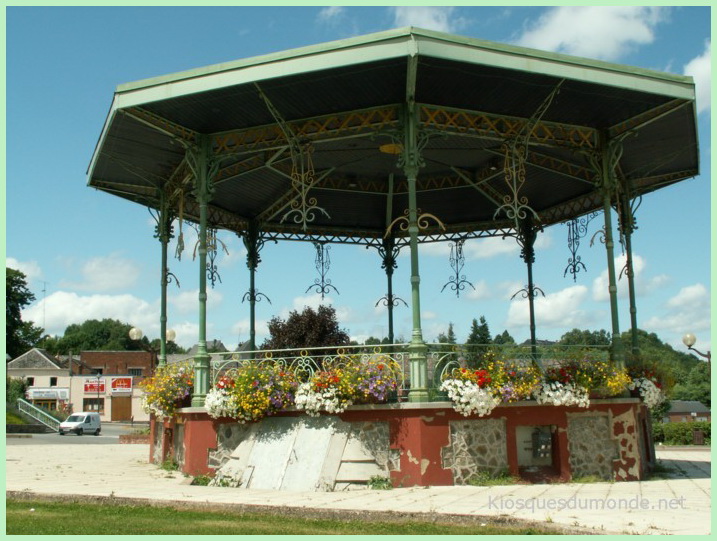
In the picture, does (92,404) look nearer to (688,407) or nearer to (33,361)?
(33,361)

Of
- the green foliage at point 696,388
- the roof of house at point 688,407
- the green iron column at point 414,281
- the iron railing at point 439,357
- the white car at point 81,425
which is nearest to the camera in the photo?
the green iron column at point 414,281

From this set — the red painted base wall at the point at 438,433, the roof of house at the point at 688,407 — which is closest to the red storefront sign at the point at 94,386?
the roof of house at the point at 688,407

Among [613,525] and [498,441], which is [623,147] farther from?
[613,525]

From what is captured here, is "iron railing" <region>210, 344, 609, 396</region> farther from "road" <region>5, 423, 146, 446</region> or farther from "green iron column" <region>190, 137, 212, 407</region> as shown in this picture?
"road" <region>5, 423, 146, 446</region>

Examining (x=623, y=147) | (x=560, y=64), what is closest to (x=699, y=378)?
(x=623, y=147)

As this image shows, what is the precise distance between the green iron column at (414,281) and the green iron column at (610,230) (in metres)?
3.85

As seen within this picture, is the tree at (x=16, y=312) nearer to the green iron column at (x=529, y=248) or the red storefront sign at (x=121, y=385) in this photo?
the red storefront sign at (x=121, y=385)

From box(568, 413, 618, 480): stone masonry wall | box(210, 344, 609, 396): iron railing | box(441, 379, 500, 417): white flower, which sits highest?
box(210, 344, 609, 396): iron railing

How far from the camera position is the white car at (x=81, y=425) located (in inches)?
1762

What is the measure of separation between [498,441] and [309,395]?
3.08 meters

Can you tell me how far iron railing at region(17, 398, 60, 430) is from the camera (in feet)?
161

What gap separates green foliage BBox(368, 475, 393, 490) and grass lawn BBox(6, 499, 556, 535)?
242 centimetres

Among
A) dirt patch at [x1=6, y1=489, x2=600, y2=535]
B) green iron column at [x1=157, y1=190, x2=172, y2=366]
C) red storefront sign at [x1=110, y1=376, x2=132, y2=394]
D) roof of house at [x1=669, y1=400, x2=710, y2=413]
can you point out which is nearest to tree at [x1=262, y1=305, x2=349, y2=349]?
green iron column at [x1=157, y1=190, x2=172, y2=366]

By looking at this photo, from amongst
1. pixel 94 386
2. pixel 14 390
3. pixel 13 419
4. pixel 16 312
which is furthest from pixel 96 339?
pixel 13 419
